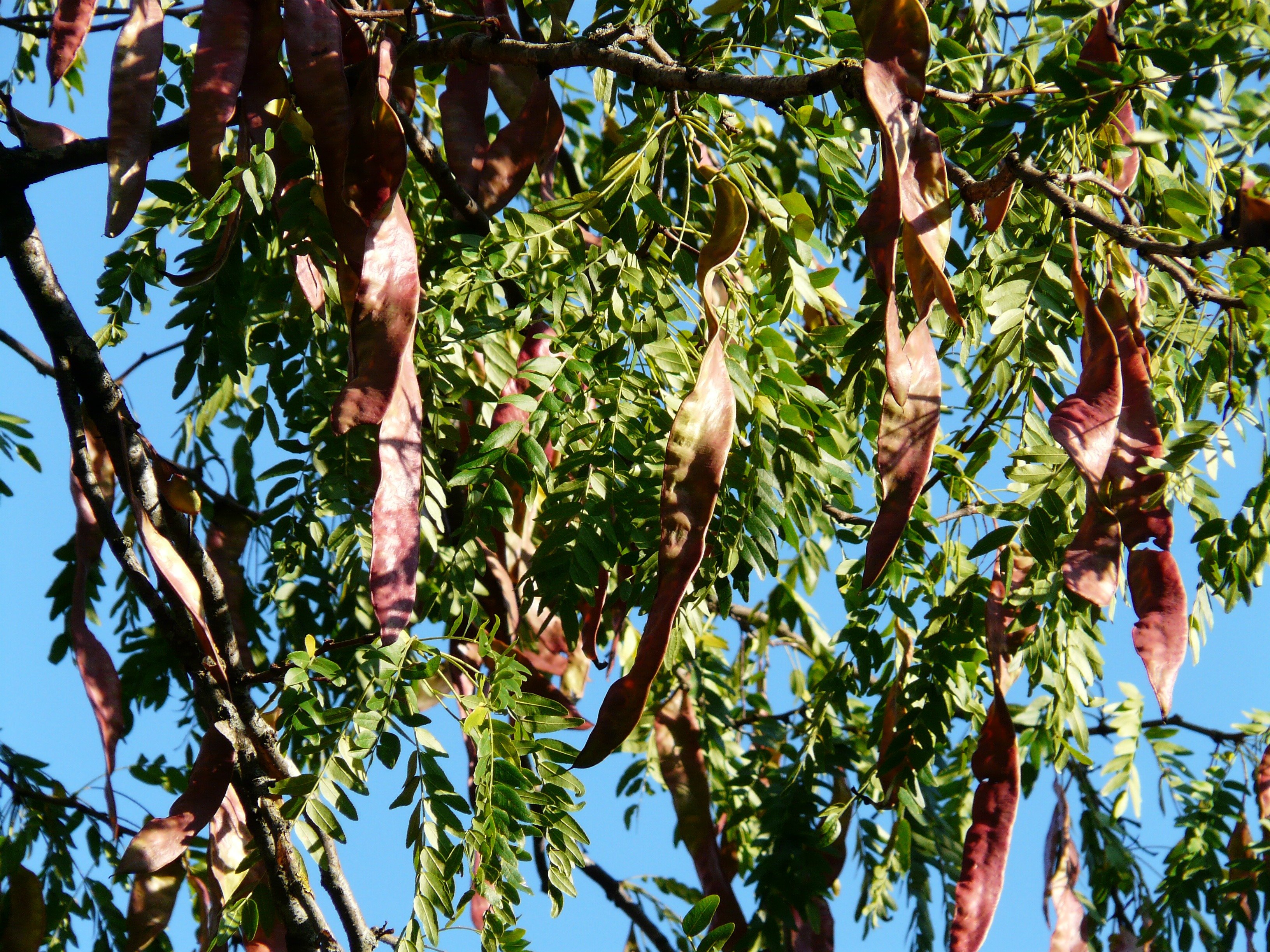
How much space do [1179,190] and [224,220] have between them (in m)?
1.52

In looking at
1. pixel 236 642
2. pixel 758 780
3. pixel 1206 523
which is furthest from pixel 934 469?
pixel 236 642

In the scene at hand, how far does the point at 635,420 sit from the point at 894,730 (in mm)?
936

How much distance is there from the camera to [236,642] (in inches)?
73.1

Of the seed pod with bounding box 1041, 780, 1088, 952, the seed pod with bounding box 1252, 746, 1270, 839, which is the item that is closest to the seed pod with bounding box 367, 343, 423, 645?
the seed pod with bounding box 1041, 780, 1088, 952

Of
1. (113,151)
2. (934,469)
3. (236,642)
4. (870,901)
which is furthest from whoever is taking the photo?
(870,901)

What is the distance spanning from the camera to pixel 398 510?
136 centimetres

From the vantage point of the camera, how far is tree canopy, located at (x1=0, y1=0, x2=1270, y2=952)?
141 cm

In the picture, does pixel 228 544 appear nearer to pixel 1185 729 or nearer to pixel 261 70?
pixel 261 70

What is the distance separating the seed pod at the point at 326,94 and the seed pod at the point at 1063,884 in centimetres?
179

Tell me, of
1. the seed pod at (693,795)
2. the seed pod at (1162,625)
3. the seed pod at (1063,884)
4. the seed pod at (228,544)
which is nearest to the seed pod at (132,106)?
the seed pod at (228,544)

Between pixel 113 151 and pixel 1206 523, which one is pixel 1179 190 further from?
pixel 113 151

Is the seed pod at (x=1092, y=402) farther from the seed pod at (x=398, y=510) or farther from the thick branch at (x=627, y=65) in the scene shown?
the seed pod at (x=398, y=510)

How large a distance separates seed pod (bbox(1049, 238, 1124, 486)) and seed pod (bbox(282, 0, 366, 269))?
92 centimetres

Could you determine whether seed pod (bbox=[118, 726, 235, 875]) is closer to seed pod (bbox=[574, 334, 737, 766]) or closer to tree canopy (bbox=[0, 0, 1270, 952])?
tree canopy (bbox=[0, 0, 1270, 952])
